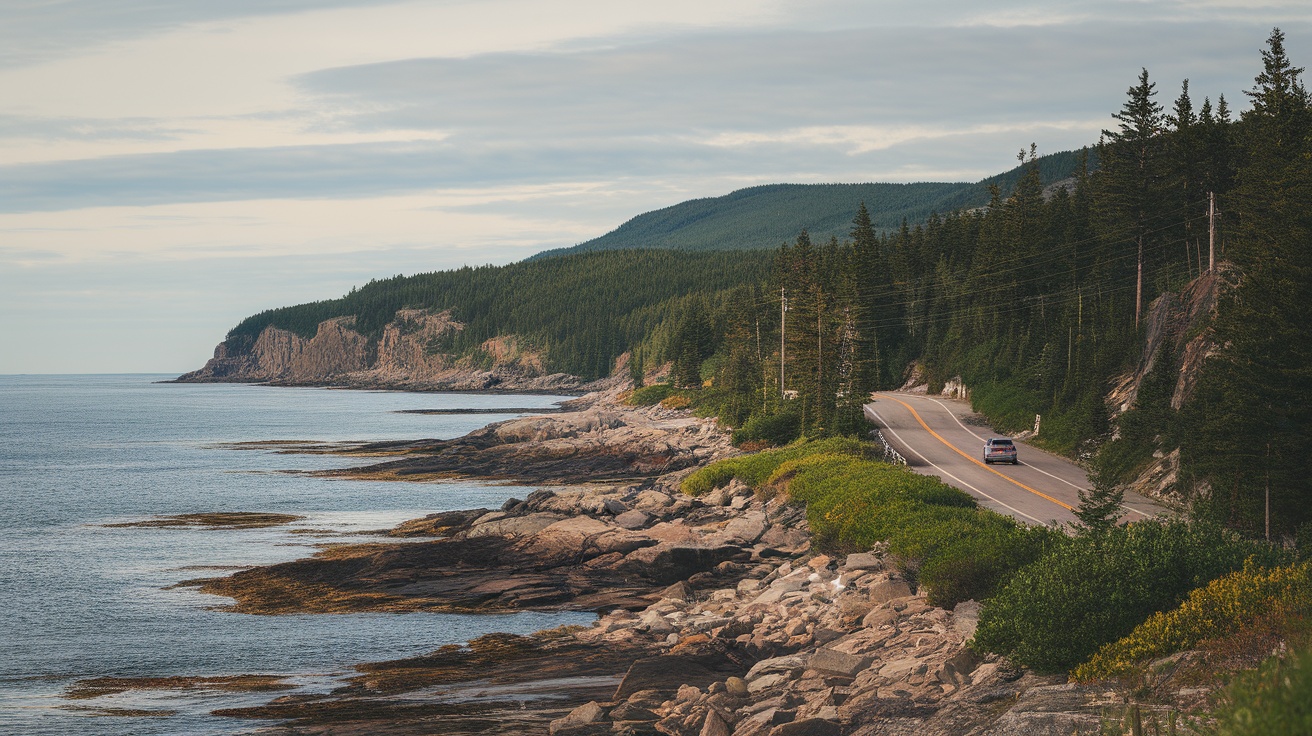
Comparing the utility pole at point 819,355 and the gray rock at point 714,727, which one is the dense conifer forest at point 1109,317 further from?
the gray rock at point 714,727

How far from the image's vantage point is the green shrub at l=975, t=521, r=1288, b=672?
17031mm

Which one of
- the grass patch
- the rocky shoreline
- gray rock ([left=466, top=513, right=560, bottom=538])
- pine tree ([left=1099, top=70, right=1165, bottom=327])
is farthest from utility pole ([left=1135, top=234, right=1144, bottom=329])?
the grass patch

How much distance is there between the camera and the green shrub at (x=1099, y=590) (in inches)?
671

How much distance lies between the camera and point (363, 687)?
2456 centimetres

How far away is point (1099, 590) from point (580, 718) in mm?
9170

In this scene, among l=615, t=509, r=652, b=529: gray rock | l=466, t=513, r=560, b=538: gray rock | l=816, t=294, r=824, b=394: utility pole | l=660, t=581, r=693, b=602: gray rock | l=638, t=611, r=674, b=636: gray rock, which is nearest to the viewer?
l=638, t=611, r=674, b=636: gray rock

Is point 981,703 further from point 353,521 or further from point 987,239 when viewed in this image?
point 987,239

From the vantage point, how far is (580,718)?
64.9 ft

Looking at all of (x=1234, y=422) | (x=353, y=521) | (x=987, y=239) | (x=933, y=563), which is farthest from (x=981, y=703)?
(x=987, y=239)

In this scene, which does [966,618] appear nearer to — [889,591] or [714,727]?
[889,591]

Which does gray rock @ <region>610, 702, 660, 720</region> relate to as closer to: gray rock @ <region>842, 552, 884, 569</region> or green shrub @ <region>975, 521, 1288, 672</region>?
green shrub @ <region>975, 521, 1288, 672</region>

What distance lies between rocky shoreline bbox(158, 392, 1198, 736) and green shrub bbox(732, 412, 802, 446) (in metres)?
16.1

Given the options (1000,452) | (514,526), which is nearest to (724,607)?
(514,526)

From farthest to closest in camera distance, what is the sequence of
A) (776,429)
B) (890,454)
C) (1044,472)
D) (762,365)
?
(762,365) → (776,429) → (890,454) → (1044,472)
